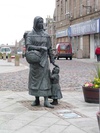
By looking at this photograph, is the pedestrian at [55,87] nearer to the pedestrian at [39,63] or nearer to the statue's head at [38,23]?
the pedestrian at [39,63]

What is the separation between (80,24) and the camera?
139 feet

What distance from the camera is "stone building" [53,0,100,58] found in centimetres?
3720

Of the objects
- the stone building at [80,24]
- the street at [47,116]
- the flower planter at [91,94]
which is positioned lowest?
the street at [47,116]

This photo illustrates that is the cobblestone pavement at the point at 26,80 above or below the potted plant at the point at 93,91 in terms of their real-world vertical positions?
below

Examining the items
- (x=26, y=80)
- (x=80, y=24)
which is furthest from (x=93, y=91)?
(x=80, y=24)

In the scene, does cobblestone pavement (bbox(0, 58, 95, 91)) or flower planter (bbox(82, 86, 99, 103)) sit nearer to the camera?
flower planter (bbox(82, 86, 99, 103))

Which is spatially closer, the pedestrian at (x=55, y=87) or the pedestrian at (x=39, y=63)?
the pedestrian at (x=39, y=63)

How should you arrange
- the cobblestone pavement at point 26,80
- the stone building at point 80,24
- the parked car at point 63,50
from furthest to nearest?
the parked car at point 63,50 → the stone building at point 80,24 → the cobblestone pavement at point 26,80

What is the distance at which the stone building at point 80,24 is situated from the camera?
37200 mm

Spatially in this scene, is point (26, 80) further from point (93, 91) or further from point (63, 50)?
point (63, 50)

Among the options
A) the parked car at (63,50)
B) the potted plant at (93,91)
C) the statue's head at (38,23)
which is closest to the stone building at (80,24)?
the parked car at (63,50)

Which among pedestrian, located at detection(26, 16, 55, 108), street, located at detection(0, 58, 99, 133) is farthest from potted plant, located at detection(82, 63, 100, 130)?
pedestrian, located at detection(26, 16, 55, 108)

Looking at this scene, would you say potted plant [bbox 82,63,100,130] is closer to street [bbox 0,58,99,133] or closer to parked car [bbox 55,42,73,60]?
street [bbox 0,58,99,133]

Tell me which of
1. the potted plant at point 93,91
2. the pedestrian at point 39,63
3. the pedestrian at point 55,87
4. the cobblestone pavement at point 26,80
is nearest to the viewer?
the pedestrian at point 39,63
